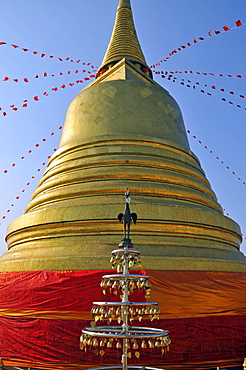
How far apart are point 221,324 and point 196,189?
4543mm

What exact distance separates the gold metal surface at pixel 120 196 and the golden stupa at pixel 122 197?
0.03 m

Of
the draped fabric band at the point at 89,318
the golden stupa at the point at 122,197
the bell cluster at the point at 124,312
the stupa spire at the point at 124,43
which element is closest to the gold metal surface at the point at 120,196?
the golden stupa at the point at 122,197

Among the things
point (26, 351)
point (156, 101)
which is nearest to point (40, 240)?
point (26, 351)

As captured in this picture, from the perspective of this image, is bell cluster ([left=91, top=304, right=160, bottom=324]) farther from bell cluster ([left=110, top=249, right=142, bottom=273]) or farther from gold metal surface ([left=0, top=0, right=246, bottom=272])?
gold metal surface ([left=0, top=0, right=246, bottom=272])

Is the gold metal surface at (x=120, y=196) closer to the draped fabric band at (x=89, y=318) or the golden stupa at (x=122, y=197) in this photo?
the golden stupa at (x=122, y=197)

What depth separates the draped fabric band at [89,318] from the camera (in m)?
6.18

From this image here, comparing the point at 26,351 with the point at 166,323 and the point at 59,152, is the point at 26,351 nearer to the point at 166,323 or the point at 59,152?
the point at 166,323

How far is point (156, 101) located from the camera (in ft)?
39.0

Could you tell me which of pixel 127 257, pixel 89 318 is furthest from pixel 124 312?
pixel 89 318

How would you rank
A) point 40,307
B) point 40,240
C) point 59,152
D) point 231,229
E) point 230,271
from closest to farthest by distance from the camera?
point 40,307 < point 230,271 < point 40,240 < point 231,229 < point 59,152

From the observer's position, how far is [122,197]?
870 cm

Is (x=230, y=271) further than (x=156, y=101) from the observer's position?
No

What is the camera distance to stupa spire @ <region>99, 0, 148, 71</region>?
49.0ft

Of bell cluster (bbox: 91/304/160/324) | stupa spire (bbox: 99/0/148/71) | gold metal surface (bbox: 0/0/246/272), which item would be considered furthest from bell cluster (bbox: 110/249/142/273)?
stupa spire (bbox: 99/0/148/71)
